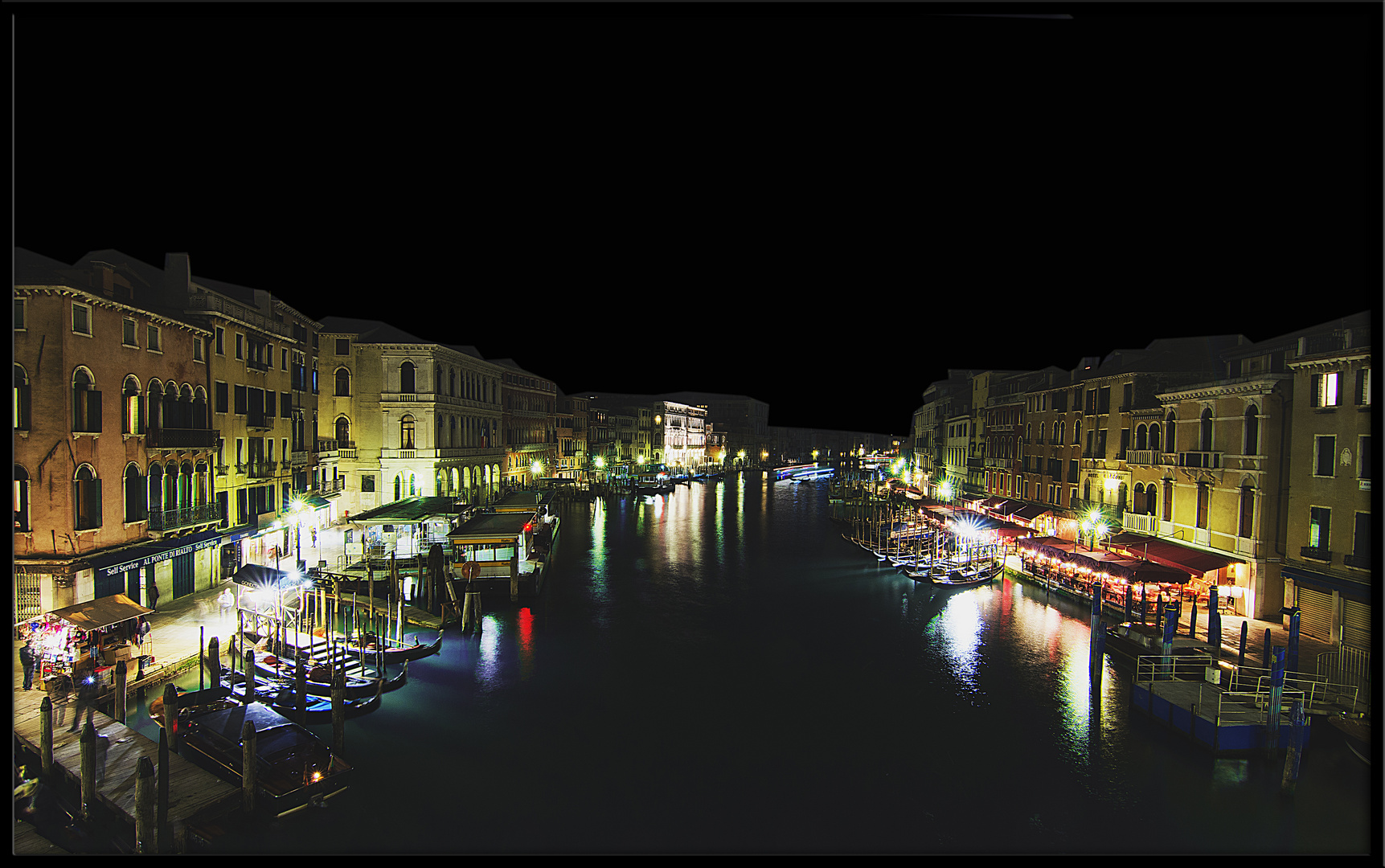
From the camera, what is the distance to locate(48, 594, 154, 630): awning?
15.5 metres

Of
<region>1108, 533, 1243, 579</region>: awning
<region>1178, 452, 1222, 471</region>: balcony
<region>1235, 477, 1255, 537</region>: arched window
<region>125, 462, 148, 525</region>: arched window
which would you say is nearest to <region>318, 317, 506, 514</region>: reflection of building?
<region>125, 462, 148, 525</region>: arched window

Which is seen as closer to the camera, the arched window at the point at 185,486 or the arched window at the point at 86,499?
the arched window at the point at 86,499

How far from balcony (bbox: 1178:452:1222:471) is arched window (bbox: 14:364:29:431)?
37544 mm

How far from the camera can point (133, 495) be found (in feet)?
64.9

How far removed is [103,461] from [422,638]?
414 inches

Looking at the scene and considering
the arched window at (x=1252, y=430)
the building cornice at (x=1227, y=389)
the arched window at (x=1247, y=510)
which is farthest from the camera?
the arched window at (x=1247, y=510)

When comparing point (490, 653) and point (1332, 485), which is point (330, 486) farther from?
point (1332, 485)

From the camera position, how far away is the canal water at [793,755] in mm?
11500

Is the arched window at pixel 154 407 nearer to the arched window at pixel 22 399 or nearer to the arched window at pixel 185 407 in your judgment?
the arched window at pixel 185 407

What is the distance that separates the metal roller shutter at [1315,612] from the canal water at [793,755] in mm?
5867

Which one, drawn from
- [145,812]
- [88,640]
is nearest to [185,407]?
[88,640]

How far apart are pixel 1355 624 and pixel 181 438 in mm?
35987

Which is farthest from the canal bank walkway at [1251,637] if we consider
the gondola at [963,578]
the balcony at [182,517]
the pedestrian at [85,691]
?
the balcony at [182,517]

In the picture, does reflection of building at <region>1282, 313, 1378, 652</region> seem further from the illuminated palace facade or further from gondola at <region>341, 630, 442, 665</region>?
gondola at <region>341, 630, 442, 665</region>
